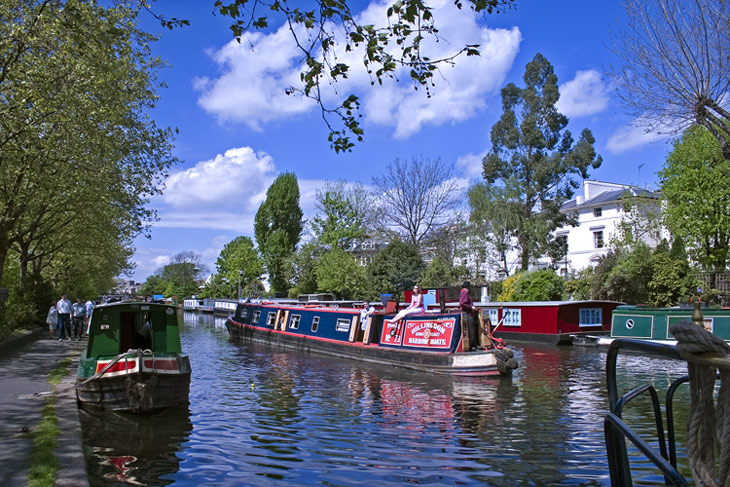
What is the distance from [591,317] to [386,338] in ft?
39.8

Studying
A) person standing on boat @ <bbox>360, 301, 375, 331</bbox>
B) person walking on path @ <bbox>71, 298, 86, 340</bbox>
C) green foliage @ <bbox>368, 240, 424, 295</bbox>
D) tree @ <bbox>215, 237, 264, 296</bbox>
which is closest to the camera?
person standing on boat @ <bbox>360, 301, 375, 331</bbox>

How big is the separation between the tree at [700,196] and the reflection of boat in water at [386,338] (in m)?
19.6

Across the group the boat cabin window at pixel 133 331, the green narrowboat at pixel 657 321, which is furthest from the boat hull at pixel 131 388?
the green narrowboat at pixel 657 321

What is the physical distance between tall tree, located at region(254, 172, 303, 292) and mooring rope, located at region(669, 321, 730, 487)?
63710 mm

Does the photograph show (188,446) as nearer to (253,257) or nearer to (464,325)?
(464,325)

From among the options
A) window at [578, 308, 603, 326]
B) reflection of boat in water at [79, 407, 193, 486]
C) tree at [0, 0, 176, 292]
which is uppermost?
tree at [0, 0, 176, 292]

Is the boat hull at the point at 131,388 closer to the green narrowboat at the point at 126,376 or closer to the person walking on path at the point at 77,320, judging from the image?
the green narrowboat at the point at 126,376

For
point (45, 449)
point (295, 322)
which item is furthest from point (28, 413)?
point (295, 322)

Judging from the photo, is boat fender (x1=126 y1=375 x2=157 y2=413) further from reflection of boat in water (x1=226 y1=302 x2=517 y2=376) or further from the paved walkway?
reflection of boat in water (x1=226 y1=302 x2=517 y2=376)

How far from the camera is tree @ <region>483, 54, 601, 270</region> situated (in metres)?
41.8

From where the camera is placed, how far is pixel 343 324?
23.0 m

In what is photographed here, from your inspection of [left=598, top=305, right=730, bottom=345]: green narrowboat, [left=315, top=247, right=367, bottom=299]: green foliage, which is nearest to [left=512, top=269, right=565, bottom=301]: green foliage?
[left=598, top=305, right=730, bottom=345]: green narrowboat

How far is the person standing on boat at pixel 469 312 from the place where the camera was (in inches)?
675

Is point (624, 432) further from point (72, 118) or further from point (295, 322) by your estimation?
point (295, 322)
